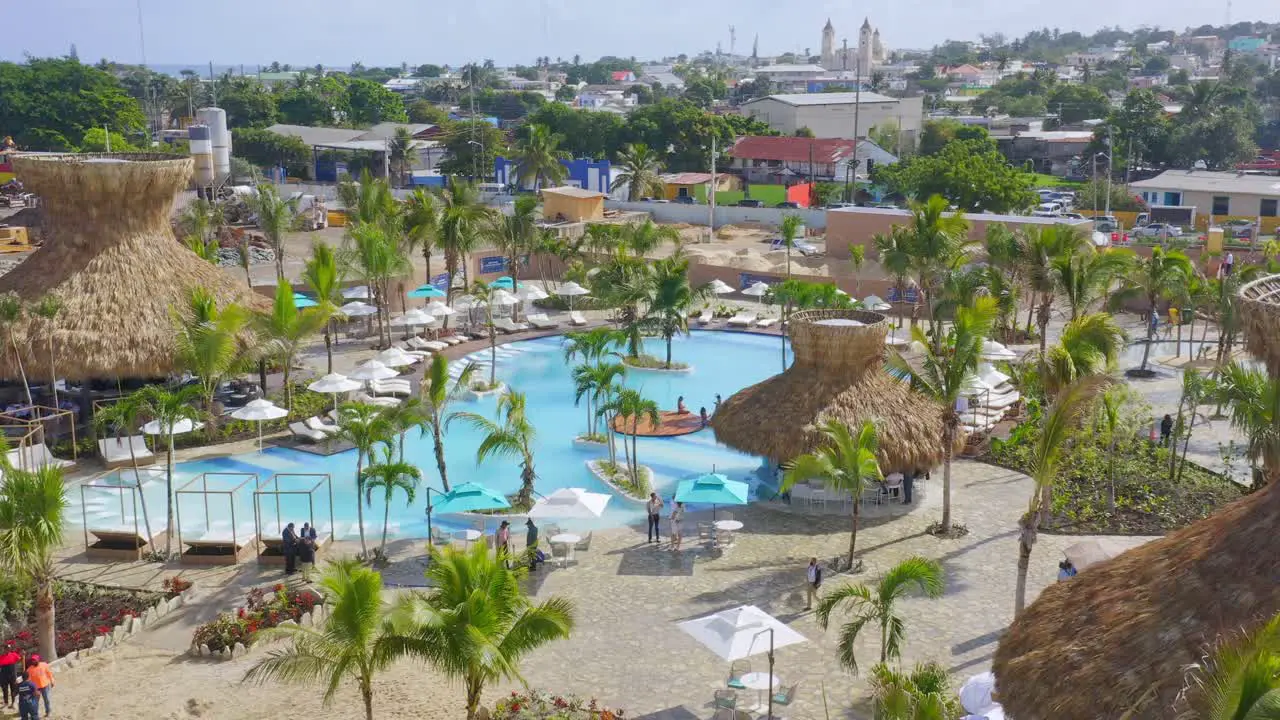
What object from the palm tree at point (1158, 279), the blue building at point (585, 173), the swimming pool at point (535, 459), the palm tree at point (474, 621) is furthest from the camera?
the blue building at point (585, 173)

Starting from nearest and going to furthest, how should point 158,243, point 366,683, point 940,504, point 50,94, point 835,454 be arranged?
1. point 366,683
2. point 835,454
3. point 940,504
4. point 158,243
5. point 50,94

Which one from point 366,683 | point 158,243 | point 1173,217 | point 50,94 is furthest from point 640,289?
point 50,94

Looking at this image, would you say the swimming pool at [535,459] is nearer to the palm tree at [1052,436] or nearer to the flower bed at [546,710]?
the flower bed at [546,710]

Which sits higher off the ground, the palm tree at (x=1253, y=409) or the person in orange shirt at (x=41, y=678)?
the palm tree at (x=1253, y=409)

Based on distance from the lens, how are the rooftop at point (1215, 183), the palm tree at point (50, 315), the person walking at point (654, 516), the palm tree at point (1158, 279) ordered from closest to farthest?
the person walking at point (654, 516), the palm tree at point (50, 315), the palm tree at point (1158, 279), the rooftop at point (1215, 183)

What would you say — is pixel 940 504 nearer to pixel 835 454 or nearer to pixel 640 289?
pixel 835 454

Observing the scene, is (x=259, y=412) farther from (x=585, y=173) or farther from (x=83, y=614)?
(x=585, y=173)

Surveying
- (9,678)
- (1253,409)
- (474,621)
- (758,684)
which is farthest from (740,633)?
(1253,409)

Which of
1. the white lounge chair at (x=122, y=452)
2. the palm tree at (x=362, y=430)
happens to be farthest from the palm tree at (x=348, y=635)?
the white lounge chair at (x=122, y=452)
